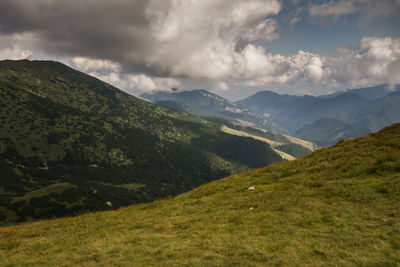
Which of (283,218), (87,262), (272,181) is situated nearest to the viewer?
(87,262)

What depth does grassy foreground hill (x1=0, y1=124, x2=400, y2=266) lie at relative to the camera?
11141 mm

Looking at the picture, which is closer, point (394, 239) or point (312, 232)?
point (394, 239)

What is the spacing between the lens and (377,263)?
938cm

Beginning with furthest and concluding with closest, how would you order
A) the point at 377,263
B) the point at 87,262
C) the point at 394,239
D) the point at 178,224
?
the point at 178,224
the point at 87,262
the point at 394,239
the point at 377,263

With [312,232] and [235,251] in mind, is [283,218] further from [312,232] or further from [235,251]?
[235,251]

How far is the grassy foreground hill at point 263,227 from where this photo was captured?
11.1 m

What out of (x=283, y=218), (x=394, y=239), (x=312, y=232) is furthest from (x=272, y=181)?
(x=394, y=239)

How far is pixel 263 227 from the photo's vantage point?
14.2 m

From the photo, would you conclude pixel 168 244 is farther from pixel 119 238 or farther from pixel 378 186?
pixel 378 186

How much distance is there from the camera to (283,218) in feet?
48.4

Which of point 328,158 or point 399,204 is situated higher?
point 328,158

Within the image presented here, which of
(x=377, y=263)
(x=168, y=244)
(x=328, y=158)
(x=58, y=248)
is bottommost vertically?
(x=58, y=248)

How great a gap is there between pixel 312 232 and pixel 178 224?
9.44m

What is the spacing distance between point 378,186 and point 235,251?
39.1 feet
